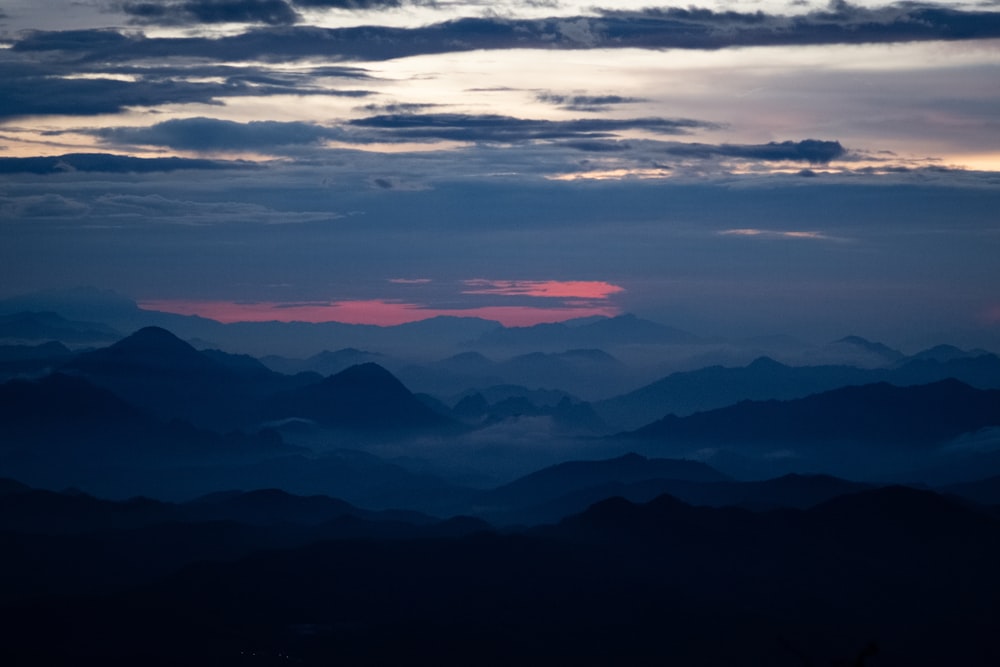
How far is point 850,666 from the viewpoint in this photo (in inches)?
2469
